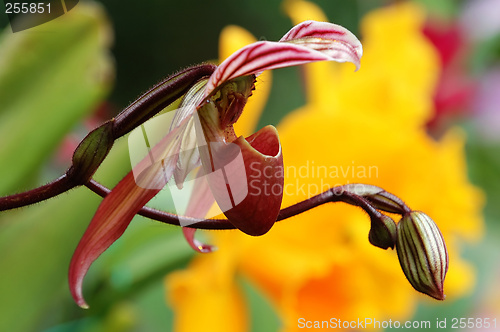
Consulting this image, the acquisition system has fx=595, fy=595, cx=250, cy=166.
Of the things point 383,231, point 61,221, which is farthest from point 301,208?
point 61,221

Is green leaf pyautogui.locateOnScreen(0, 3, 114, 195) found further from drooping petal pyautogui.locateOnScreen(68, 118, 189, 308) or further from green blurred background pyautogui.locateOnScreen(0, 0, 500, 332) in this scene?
drooping petal pyautogui.locateOnScreen(68, 118, 189, 308)

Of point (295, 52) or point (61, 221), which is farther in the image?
point (61, 221)

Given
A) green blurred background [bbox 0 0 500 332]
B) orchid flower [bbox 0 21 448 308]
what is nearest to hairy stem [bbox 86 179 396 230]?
orchid flower [bbox 0 21 448 308]

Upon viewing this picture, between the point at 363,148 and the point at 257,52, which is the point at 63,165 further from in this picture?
the point at 257,52

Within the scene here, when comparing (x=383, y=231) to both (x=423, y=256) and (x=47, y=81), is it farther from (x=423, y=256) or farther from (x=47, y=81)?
(x=47, y=81)

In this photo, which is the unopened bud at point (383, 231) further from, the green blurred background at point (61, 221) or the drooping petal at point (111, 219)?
the green blurred background at point (61, 221)

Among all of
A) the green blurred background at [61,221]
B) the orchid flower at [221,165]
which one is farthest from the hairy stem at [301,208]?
the green blurred background at [61,221]
